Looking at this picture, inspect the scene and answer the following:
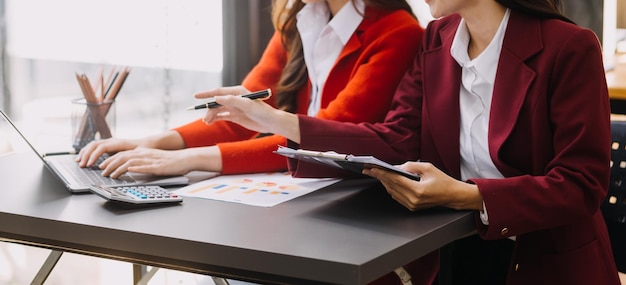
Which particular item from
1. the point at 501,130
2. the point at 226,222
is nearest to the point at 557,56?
the point at 501,130

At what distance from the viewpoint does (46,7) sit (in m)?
2.65

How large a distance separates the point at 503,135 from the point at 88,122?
3.56 ft

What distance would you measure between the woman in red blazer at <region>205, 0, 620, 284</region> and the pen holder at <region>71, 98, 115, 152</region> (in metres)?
0.48

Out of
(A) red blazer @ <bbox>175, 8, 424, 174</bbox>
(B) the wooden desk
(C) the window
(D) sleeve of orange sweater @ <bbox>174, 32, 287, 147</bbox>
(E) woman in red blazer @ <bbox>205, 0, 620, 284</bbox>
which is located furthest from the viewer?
(C) the window

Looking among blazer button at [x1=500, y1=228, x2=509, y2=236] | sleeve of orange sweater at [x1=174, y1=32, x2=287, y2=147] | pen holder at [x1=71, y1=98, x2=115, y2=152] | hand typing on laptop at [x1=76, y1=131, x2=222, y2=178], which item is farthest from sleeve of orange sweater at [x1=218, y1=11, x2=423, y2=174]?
blazer button at [x1=500, y1=228, x2=509, y2=236]

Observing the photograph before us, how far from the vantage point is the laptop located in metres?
1.68

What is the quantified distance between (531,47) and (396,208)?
16.5 inches

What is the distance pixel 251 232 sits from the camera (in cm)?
136

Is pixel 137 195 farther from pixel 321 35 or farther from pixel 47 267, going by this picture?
pixel 321 35

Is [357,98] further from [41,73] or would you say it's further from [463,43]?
[41,73]

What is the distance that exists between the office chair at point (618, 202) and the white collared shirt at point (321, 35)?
67 cm

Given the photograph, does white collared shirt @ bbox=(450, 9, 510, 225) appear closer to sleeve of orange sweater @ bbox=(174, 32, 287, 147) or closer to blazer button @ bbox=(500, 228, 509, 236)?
blazer button @ bbox=(500, 228, 509, 236)

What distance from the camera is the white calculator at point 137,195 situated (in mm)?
1526

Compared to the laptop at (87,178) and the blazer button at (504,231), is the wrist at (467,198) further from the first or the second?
the laptop at (87,178)
